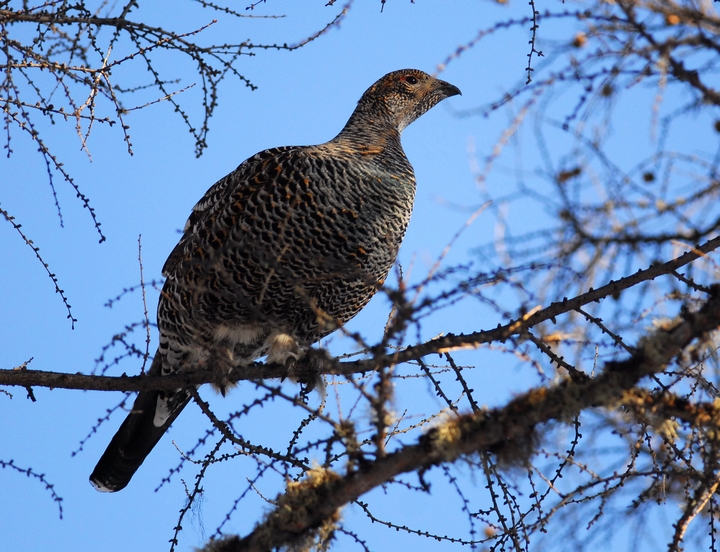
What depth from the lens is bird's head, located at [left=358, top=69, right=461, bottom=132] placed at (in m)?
7.19

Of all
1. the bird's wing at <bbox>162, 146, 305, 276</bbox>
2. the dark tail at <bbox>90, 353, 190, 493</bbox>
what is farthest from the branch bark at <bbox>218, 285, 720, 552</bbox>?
the dark tail at <bbox>90, 353, 190, 493</bbox>

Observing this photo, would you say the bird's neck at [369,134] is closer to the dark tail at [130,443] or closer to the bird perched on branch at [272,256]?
the bird perched on branch at [272,256]

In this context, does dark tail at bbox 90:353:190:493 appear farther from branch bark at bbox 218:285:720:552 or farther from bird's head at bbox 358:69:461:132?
branch bark at bbox 218:285:720:552

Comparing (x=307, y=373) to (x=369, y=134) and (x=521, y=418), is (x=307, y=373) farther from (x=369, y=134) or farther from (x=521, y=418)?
(x=521, y=418)

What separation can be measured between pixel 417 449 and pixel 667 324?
1128 mm

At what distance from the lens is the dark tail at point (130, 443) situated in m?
6.32

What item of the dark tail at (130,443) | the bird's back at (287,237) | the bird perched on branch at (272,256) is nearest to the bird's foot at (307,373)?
the bird perched on branch at (272,256)

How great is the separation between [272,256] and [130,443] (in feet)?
7.37

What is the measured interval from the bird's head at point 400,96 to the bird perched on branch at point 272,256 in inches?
34.4

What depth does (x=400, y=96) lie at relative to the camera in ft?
23.8

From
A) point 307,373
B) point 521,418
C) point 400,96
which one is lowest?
point 521,418

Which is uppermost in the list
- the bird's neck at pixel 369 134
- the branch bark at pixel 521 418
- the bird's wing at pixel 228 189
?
the bird's neck at pixel 369 134

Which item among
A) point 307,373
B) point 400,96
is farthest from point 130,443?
point 400,96

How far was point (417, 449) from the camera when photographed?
3.25m
